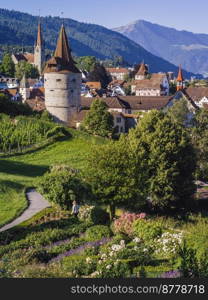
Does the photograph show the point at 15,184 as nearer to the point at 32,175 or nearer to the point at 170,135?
the point at 32,175

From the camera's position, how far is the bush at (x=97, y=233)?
69.0 ft

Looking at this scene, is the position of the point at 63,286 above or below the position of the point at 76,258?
above

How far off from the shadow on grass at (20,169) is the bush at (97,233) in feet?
45.1

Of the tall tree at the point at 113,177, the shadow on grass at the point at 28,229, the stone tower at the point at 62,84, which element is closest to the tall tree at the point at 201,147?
the tall tree at the point at 113,177

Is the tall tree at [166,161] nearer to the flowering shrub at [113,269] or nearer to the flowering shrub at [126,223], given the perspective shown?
the flowering shrub at [126,223]


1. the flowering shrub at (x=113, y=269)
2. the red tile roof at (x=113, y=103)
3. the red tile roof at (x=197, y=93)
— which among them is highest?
the red tile roof at (x=197, y=93)

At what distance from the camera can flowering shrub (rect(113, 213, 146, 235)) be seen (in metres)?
22.5

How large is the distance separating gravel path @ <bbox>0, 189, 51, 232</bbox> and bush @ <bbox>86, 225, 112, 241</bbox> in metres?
3.96

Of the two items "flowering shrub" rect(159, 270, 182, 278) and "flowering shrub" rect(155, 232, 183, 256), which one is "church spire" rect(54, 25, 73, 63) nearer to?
"flowering shrub" rect(155, 232, 183, 256)

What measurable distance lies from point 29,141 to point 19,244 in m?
24.1

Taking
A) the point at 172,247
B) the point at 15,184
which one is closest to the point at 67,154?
the point at 15,184

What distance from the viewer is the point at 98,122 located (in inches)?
2217

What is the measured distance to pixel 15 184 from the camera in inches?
1219

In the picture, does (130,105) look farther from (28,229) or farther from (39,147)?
(28,229)
